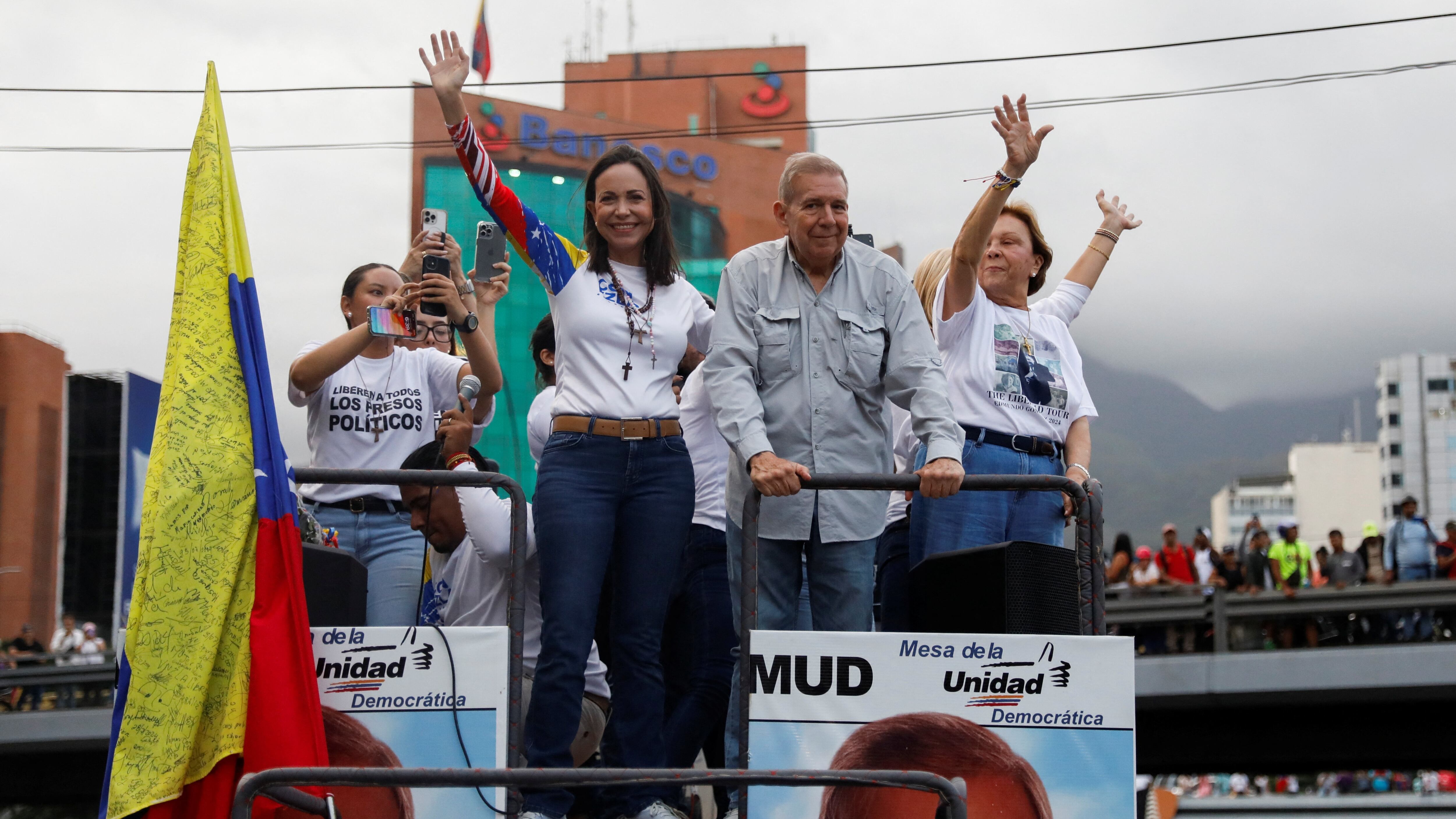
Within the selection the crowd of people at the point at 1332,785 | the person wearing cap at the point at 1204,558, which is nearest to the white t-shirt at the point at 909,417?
the person wearing cap at the point at 1204,558

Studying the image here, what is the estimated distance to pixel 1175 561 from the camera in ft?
49.0

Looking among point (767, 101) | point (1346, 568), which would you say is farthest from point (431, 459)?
point (767, 101)

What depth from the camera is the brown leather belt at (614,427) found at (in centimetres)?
389

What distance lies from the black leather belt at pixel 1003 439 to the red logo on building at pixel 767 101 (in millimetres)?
49686

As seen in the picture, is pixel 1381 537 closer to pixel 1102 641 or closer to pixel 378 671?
pixel 1102 641

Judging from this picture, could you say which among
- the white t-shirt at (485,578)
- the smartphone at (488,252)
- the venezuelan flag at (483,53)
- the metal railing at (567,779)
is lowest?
the metal railing at (567,779)

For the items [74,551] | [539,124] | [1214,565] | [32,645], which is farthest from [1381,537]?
[74,551]

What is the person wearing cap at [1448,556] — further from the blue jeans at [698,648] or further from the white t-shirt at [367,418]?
the white t-shirt at [367,418]

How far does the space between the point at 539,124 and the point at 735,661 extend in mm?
42794

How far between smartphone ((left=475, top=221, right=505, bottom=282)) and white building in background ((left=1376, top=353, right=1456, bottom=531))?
129285 millimetres

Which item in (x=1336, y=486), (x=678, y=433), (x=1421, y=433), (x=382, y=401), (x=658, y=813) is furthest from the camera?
(x=1421, y=433)

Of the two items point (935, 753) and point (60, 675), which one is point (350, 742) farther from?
point (60, 675)

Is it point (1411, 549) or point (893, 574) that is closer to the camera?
point (893, 574)

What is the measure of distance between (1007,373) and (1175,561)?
11461mm
